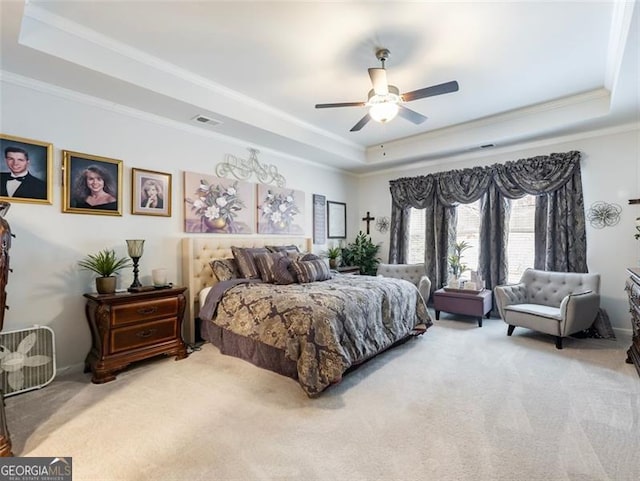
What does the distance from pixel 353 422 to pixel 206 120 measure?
3646mm

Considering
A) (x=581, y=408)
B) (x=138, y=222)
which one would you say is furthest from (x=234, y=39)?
(x=581, y=408)

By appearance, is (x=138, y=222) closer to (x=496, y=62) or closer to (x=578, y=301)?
(x=496, y=62)

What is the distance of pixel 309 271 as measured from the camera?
13.4ft

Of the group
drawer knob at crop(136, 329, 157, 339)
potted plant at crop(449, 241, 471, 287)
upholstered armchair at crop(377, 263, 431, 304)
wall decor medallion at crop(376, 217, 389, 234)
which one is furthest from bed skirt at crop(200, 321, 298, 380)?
wall decor medallion at crop(376, 217, 389, 234)

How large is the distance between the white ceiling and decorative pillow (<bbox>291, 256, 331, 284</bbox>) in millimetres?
1849

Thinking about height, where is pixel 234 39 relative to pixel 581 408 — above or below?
above

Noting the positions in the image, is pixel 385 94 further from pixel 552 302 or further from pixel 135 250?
pixel 552 302

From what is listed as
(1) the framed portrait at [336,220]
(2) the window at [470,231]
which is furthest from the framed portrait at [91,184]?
(2) the window at [470,231]

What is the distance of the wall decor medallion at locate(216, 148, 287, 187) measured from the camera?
4.58 m

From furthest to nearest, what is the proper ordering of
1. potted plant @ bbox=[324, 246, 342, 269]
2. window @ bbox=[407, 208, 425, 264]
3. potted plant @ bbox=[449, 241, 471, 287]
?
window @ bbox=[407, 208, 425, 264] < potted plant @ bbox=[324, 246, 342, 269] < potted plant @ bbox=[449, 241, 471, 287]

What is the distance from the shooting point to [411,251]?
20.9 ft

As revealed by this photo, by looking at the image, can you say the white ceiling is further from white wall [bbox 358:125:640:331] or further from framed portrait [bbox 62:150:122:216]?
framed portrait [bbox 62:150:122:216]

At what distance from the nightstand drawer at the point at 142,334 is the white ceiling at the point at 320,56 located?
2353 millimetres

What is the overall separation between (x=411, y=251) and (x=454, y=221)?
1.04 m
